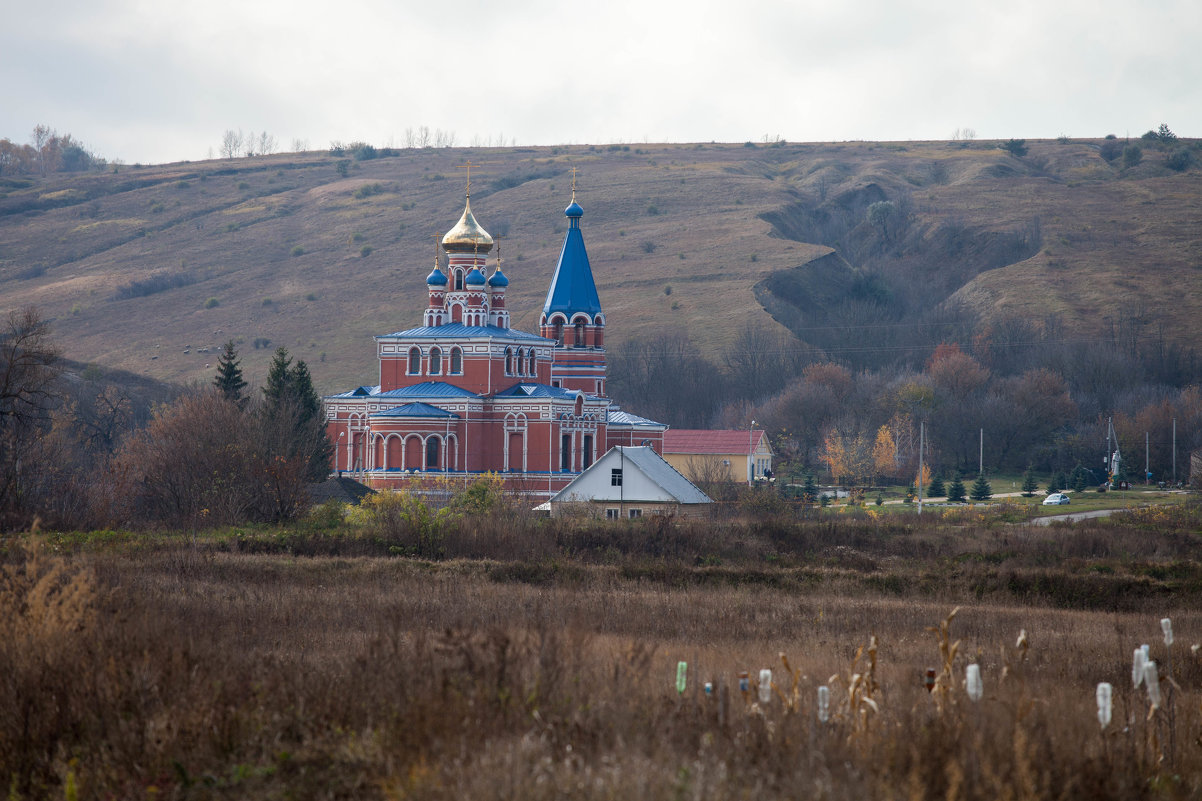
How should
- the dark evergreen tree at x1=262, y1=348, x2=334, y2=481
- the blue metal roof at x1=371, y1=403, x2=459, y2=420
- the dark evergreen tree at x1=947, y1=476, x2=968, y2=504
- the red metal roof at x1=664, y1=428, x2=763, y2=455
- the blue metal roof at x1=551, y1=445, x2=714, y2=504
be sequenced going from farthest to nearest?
the red metal roof at x1=664, y1=428, x2=763, y2=455 → the dark evergreen tree at x1=947, y1=476, x2=968, y2=504 → the blue metal roof at x1=371, y1=403, x2=459, y2=420 → the dark evergreen tree at x1=262, y1=348, x2=334, y2=481 → the blue metal roof at x1=551, y1=445, x2=714, y2=504

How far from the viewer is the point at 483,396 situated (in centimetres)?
4772

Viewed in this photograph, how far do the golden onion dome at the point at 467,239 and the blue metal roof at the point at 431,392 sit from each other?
19.3ft

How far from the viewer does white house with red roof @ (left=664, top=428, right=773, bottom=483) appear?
6053 cm

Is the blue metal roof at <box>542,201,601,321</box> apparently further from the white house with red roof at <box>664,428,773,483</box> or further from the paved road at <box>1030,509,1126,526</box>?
the paved road at <box>1030,509,1126,526</box>

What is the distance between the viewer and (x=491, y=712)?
872 cm

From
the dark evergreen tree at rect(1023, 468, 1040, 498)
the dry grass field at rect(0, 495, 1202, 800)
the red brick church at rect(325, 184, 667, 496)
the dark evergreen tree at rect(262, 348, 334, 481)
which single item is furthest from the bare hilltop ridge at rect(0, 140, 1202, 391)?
the dry grass field at rect(0, 495, 1202, 800)

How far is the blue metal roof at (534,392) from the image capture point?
47500 mm

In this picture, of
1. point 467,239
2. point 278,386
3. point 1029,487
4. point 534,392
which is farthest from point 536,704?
point 1029,487

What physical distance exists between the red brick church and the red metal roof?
340 inches

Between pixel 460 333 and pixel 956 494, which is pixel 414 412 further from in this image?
pixel 956 494

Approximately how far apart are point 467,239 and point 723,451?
17887 mm

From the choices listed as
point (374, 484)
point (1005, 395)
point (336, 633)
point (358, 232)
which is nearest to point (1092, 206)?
point (1005, 395)

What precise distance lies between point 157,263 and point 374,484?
3210 inches

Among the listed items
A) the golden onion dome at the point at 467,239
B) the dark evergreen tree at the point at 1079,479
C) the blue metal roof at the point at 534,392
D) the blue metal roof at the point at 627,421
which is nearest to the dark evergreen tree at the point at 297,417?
the blue metal roof at the point at 534,392
